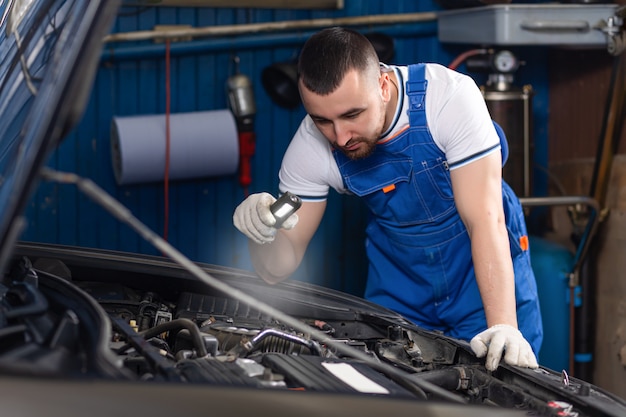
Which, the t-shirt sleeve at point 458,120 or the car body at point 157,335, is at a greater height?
the t-shirt sleeve at point 458,120

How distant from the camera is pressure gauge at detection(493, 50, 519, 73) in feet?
12.6

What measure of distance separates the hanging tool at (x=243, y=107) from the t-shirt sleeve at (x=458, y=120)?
144 cm

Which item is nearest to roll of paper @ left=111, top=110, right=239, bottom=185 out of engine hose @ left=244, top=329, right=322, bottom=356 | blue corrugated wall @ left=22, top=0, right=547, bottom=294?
blue corrugated wall @ left=22, top=0, right=547, bottom=294

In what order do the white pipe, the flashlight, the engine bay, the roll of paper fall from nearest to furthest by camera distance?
the engine bay
the flashlight
the roll of paper
the white pipe

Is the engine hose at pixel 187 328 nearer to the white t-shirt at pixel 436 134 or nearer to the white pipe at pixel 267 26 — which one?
the white t-shirt at pixel 436 134

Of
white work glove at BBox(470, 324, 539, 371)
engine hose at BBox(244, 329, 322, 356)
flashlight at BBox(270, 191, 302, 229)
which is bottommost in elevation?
white work glove at BBox(470, 324, 539, 371)

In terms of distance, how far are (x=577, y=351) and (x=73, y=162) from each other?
2.46 meters

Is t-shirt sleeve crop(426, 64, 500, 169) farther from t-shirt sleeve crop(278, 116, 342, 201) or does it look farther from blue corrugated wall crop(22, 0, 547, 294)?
blue corrugated wall crop(22, 0, 547, 294)

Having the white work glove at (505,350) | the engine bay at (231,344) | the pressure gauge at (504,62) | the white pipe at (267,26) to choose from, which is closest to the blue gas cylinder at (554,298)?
the pressure gauge at (504,62)

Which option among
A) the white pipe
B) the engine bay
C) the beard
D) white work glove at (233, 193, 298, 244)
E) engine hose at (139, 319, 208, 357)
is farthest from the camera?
the white pipe

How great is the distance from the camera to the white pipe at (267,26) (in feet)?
12.4

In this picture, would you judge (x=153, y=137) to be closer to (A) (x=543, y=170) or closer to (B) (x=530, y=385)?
(A) (x=543, y=170)

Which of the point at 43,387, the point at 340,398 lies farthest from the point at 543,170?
the point at 43,387

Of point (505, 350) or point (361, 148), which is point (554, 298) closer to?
point (361, 148)
